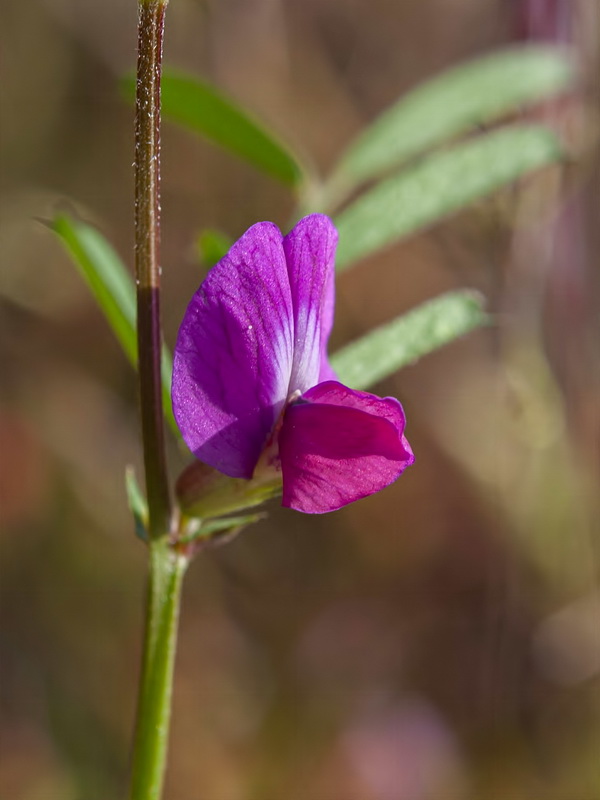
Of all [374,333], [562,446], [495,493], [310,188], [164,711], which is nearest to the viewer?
[164,711]

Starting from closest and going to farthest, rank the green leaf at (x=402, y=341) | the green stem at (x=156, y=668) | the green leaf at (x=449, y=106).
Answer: the green stem at (x=156, y=668), the green leaf at (x=402, y=341), the green leaf at (x=449, y=106)

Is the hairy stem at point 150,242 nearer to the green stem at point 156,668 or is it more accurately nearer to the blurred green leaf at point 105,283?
the green stem at point 156,668

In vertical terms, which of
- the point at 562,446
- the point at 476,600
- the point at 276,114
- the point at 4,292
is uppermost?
the point at 276,114

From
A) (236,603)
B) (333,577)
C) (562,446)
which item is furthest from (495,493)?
(236,603)

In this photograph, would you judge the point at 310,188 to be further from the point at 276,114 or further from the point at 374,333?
the point at 276,114

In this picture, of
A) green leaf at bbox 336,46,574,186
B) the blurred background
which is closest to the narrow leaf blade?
green leaf at bbox 336,46,574,186

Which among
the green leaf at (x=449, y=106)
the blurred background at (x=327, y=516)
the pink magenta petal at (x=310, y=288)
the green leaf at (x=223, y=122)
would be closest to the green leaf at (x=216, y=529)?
the pink magenta petal at (x=310, y=288)

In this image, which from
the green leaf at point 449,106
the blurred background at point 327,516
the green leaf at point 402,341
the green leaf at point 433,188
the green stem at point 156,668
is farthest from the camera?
the blurred background at point 327,516
